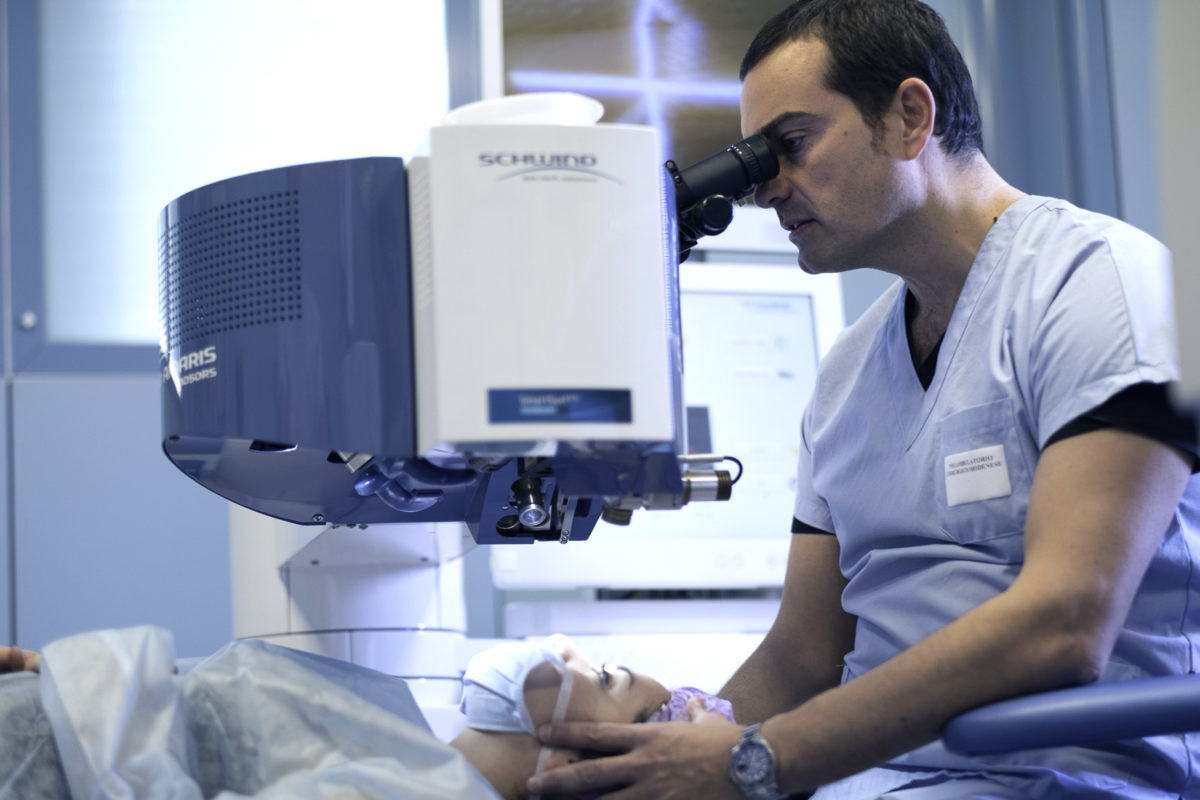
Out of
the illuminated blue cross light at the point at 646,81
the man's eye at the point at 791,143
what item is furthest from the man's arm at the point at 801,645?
Answer: the illuminated blue cross light at the point at 646,81

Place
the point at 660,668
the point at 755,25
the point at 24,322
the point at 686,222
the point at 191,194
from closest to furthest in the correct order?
the point at 191,194 → the point at 686,222 → the point at 660,668 → the point at 24,322 → the point at 755,25

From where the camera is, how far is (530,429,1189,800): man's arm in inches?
39.1

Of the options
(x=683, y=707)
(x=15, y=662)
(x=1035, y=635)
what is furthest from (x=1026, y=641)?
(x=15, y=662)

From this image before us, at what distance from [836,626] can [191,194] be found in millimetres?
959

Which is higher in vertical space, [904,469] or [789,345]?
[789,345]

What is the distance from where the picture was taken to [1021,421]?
119 centimetres

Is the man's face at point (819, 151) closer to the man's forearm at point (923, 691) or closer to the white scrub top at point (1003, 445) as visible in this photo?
the white scrub top at point (1003, 445)

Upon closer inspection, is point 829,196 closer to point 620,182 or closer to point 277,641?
point 620,182

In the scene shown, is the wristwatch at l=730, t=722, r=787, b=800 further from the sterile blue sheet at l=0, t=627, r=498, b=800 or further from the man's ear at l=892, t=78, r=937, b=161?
the man's ear at l=892, t=78, r=937, b=161

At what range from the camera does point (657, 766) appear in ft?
3.50

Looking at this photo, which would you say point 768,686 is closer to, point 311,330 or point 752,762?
point 752,762

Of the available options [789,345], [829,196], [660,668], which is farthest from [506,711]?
[789,345]

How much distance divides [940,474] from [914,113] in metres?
0.45

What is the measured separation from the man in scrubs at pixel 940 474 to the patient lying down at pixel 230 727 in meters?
0.20
